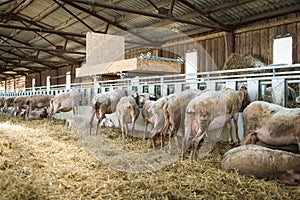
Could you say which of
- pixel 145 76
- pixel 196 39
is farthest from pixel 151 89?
pixel 196 39

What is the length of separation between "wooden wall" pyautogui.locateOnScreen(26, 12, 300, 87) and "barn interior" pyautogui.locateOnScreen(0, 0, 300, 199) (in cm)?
4

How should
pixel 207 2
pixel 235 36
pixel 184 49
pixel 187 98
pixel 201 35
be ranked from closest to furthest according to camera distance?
pixel 187 98 < pixel 207 2 < pixel 235 36 < pixel 201 35 < pixel 184 49

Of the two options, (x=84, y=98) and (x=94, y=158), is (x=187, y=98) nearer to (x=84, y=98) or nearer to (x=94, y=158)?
(x=94, y=158)

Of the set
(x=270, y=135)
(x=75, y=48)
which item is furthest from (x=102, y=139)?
(x=75, y=48)

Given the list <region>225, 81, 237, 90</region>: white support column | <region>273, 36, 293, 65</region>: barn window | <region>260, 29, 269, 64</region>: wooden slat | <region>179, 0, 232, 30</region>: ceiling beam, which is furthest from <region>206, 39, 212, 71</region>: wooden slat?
<region>225, 81, 237, 90</region>: white support column

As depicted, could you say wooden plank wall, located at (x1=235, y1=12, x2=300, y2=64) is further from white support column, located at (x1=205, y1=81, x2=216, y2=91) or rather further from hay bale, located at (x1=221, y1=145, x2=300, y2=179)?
hay bale, located at (x1=221, y1=145, x2=300, y2=179)

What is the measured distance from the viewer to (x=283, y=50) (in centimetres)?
993

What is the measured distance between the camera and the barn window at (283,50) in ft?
32.1

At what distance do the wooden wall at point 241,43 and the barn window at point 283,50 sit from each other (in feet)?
0.46

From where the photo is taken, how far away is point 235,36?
11.7 m

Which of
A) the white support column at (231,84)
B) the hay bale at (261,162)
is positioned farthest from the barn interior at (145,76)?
the hay bale at (261,162)

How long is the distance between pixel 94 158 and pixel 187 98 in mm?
1826

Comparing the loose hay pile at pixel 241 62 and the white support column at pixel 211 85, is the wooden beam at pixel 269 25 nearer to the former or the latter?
the loose hay pile at pixel 241 62

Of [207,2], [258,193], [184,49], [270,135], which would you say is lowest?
[258,193]
